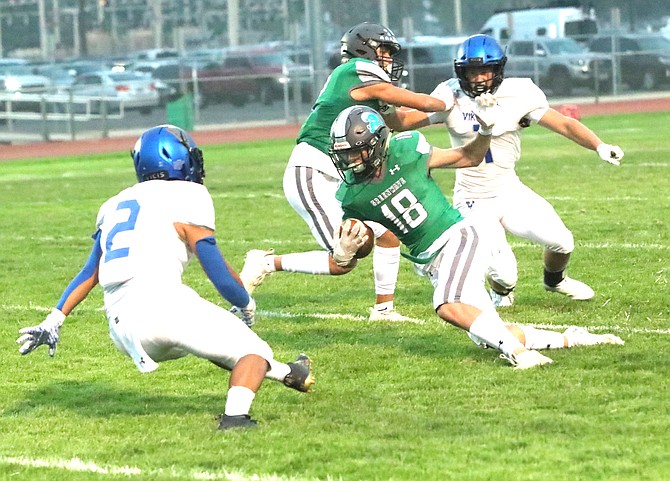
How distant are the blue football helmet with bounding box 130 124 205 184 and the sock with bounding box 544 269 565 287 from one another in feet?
10.5

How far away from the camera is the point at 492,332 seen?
6.55 meters

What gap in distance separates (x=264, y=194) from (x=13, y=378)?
957 cm

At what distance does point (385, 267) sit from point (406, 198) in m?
1.75

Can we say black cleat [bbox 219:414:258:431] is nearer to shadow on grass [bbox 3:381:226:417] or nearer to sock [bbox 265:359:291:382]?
sock [bbox 265:359:291:382]

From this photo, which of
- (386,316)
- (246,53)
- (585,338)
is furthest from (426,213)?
(246,53)

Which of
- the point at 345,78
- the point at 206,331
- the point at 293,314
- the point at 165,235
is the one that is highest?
the point at 345,78

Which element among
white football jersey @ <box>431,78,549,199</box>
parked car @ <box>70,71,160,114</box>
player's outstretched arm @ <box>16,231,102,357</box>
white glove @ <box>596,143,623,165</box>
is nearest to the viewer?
player's outstretched arm @ <box>16,231,102,357</box>

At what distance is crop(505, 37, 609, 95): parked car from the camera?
3688 cm

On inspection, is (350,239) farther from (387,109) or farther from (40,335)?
(387,109)

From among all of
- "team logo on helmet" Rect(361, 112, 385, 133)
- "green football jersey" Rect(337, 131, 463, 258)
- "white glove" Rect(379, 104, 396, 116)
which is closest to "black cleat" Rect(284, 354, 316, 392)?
"green football jersey" Rect(337, 131, 463, 258)

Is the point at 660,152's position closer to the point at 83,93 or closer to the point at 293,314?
the point at 293,314

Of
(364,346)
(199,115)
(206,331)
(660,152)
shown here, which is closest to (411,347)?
(364,346)

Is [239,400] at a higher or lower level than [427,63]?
lower

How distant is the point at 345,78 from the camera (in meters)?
8.18
